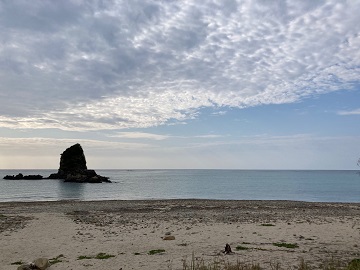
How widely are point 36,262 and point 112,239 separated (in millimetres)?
7139

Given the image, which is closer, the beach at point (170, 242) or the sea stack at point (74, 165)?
the beach at point (170, 242)

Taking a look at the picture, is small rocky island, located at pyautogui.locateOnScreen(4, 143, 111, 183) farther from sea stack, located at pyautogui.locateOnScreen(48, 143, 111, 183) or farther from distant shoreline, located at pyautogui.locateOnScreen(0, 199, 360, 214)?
distant shoreline, located at pyautogui.locateOnScreen(0, 199, 360, 214)

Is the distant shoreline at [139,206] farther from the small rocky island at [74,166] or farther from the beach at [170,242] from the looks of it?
the small rocky island at [74,166]

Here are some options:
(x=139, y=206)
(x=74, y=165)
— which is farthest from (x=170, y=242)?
(x=74, y=165)

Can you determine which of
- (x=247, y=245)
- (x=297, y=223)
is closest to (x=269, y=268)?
(x=247, y=245)

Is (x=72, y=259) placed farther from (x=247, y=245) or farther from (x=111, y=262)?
(x=247, y=245)

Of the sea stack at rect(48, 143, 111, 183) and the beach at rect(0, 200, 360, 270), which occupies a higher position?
the sea stack at rect(48, 143, 111, 183)

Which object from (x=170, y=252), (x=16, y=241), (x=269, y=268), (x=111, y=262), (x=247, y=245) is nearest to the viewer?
(x=269, y=268)

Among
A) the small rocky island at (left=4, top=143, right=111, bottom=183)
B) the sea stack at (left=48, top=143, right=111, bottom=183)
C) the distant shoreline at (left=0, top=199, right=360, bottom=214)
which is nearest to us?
the distant shoreline at (left=0, top=199, right=360, bottom=214)

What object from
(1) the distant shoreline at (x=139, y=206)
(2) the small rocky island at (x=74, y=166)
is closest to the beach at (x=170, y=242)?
(1) the distant shoreline at (x=139, y=206)

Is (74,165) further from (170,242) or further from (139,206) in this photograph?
(170,242)

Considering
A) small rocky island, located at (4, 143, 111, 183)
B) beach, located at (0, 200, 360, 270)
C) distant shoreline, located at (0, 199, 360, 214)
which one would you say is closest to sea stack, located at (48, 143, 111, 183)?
small rocky island, located at (4, 143, 111, 183)

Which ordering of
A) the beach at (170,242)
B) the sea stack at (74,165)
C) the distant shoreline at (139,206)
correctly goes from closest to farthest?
the beach at (170,242) → the distant shoreline at (139,206) → the sea stack at (74,165)

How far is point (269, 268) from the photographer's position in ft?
43.3
